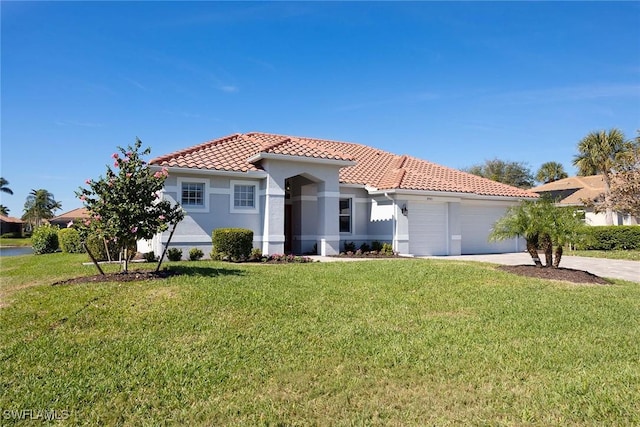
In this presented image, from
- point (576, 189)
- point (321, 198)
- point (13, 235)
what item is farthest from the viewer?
point (13, 235)

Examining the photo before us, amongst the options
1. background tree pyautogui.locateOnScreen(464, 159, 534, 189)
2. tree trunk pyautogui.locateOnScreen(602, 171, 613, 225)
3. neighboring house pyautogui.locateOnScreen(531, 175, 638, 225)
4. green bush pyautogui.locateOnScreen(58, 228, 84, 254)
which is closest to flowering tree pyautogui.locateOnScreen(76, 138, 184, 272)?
green bush pyautogui.locateOnScreen(58, 228, 84, 254)

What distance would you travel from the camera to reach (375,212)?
21219 millimetres

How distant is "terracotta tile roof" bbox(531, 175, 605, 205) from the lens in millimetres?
38394

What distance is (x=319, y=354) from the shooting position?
242 inches

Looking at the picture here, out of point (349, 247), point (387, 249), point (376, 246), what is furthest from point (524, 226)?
point (349, 247)

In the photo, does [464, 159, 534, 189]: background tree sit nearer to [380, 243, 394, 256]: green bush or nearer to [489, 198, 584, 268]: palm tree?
[380, 243, 394, 256]: green bush

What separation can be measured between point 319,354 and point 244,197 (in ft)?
42.1

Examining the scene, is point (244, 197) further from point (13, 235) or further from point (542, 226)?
point (13, 235)

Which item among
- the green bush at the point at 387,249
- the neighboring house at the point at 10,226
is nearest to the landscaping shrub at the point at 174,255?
the green bush at the point at 387,249

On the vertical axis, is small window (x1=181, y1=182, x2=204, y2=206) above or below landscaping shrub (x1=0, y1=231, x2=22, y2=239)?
above

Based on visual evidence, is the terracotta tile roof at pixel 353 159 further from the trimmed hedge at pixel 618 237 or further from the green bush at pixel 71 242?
the green bush at pixel 71 242

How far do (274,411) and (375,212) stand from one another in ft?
56.1

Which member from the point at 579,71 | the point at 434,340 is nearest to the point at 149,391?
the point at 434,340

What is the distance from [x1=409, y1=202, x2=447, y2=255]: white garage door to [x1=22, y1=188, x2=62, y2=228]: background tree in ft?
294
